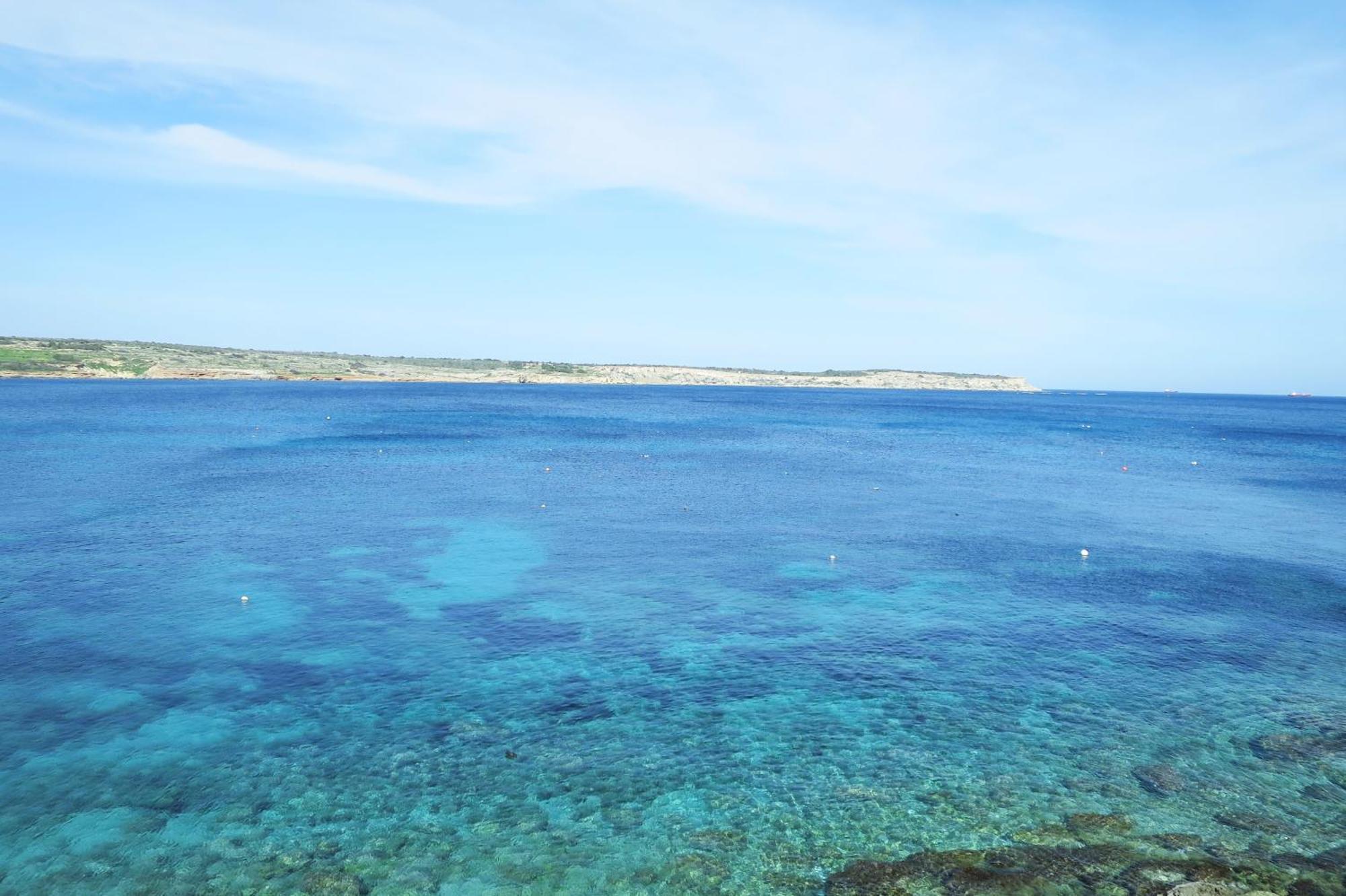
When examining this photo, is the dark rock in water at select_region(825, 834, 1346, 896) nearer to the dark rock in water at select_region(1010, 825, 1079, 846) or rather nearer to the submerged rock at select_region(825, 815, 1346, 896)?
the submerged rock at select_region(825, 815, 1346, 896)

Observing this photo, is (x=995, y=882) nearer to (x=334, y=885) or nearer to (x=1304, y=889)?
(x=1304, y=889)

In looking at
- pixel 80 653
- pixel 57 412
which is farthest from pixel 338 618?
pixel 57 412

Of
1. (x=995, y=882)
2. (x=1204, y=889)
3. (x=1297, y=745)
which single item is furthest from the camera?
(x=1297, y=745)

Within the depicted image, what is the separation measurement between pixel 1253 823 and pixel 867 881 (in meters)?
10.6

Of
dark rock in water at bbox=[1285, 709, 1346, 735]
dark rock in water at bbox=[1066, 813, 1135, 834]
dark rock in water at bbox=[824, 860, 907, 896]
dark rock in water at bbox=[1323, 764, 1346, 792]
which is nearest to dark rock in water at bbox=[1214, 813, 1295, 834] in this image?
dark rock in water at bbox=[1066, 813, 1135, 834]

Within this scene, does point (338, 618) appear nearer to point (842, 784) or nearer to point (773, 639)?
point (773, 639)

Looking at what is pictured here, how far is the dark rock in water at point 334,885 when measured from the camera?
17297 millimetres

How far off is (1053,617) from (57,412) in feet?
477

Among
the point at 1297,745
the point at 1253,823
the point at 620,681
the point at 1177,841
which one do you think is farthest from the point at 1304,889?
the point at 620,681

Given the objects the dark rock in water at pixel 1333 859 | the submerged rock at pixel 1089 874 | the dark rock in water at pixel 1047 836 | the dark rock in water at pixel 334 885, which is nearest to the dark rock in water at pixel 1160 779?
the submerged rock at pixel 1089 874

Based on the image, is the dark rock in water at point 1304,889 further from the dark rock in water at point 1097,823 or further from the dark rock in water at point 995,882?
the dark rock in water at point 995,882

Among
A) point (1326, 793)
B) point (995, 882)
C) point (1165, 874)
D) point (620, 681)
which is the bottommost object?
point (620, 681)

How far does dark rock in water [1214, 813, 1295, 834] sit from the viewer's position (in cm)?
1991

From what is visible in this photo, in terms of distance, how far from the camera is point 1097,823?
2019 cm
